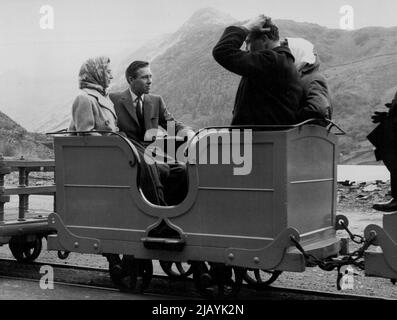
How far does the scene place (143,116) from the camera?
20.3 feet

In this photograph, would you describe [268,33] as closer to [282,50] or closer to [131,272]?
[282,50]

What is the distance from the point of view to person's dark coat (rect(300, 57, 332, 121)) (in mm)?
5344

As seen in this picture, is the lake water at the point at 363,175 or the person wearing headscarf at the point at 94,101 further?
the lake water at the point at 363,175

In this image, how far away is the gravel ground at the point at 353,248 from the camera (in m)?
6.45

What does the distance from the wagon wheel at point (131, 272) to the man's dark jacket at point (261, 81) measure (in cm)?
158

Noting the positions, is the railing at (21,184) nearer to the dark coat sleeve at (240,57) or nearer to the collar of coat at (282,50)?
the dark coat sleeve at (240,57)

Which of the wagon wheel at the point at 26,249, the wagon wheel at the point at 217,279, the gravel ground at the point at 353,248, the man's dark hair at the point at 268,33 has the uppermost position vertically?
the man's dark hair at the point at 268,33

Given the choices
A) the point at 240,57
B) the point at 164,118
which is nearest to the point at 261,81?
the point at 240,57

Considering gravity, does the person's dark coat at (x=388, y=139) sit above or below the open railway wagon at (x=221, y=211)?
above

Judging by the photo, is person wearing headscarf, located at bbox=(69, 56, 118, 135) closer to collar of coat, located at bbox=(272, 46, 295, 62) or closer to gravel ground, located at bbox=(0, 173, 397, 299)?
collar of coat, located at bbox=(272, 46, 295, 62)

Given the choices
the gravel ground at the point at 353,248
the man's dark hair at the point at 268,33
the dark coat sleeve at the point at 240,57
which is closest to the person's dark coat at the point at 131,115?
the dark coat sleeve at the point at 240,57

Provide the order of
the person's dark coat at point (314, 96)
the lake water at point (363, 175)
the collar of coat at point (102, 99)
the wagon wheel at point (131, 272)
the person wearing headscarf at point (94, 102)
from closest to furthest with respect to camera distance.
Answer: the person's dark coat at point (314, 96), the wagon wheel at point (131, 272), the person wearing headscarf at point (94, 102), the collar of coat at point (102, 99), the lake water at point (363, 175)

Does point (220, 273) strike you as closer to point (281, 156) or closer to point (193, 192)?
point (193, 192)

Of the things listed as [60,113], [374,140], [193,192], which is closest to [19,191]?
[193,192]
